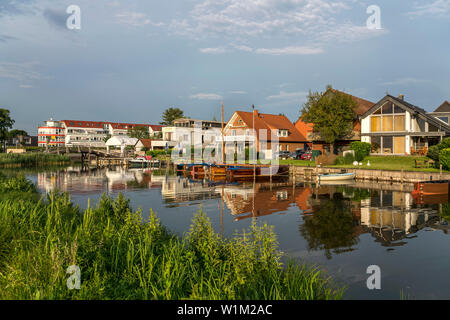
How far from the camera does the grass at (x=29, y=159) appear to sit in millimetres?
69750

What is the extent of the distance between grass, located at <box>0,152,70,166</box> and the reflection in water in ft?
135

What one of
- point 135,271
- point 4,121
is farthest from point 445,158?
point 4,121

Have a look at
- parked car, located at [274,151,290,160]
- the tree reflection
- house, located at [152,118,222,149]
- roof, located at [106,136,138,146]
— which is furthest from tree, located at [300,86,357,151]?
roof, located at [106,136,138,146]

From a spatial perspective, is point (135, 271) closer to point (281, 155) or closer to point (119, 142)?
point (281, 155)

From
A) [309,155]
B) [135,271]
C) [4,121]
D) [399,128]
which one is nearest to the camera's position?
[135,271]

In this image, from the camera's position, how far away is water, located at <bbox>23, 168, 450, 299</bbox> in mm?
12102

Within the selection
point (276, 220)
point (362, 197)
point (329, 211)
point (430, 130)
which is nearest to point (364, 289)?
point (276, 220)

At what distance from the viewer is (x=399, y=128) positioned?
49312 millimetres

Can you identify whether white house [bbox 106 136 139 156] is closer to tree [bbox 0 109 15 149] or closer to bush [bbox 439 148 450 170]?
tree [bbox 0 109 15 149]

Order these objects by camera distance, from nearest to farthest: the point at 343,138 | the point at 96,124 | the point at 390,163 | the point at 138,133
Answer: the point at 390,163
the point at 343,138
the point at 138,133
the point at 96,124

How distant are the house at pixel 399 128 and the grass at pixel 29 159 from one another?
66749mm

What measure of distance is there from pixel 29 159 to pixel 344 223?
242 feet
